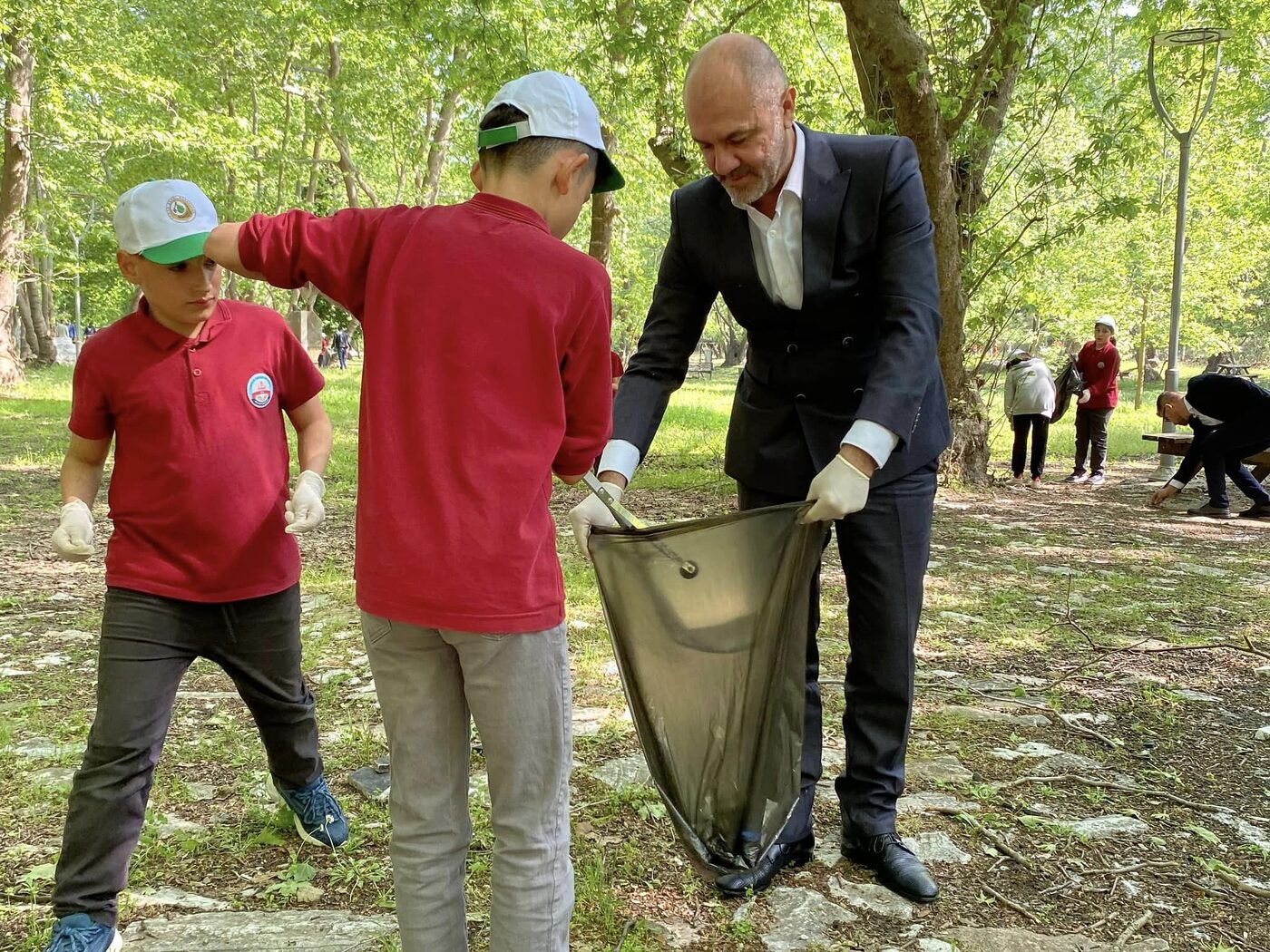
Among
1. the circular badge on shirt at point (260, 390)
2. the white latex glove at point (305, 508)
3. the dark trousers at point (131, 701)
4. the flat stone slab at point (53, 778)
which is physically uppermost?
the circular badge on shirt at point (260, 390)

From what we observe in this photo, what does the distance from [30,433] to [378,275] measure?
13532mm

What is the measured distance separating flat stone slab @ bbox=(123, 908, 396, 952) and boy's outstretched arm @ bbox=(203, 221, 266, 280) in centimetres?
160

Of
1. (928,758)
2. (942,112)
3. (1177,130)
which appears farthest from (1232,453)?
(928,758)

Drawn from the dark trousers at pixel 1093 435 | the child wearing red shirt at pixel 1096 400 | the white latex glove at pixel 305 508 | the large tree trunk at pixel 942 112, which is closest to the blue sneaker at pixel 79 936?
the white latex glove at pixel 305 508

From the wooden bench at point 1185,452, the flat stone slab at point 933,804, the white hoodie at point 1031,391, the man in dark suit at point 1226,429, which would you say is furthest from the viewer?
the white hoodie at point 1031,391

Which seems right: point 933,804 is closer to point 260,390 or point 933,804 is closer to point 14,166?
point 260,390

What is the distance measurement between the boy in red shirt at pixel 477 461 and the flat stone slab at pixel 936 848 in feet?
4.56

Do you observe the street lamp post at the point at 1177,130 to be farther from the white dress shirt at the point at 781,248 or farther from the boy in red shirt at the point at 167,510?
the boy in red shirt at the point at 167,510

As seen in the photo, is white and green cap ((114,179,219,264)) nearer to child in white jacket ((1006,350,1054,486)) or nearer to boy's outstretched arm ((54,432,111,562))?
boy's outstretched arm ((54,432,111,562))

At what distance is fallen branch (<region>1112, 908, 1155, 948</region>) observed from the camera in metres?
2.46

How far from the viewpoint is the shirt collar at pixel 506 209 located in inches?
72.5

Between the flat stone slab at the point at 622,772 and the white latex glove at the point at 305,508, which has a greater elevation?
the white latex glove at the point at 305,508

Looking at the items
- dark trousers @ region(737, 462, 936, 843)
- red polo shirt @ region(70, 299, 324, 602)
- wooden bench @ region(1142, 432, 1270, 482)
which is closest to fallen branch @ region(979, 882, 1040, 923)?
dark trousers @ region(737, 462, 936, 843)

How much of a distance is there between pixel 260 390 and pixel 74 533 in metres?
0.56
